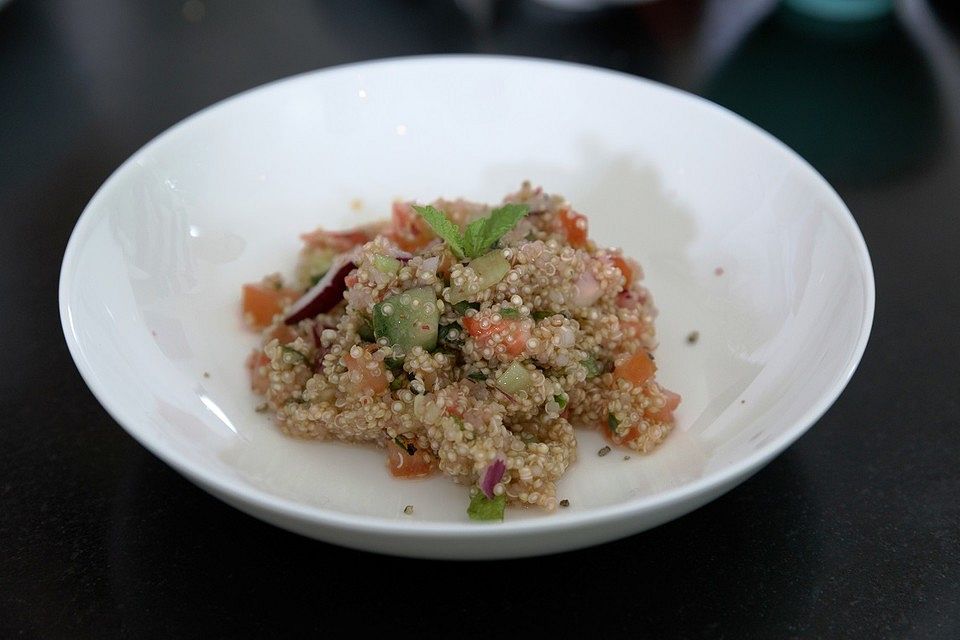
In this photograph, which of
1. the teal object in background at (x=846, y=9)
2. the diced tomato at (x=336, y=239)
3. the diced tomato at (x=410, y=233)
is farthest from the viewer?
the teal object in background at (x=846, y=9)

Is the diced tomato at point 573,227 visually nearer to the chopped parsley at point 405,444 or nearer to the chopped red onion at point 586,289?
the chopped red onion at point 586,289

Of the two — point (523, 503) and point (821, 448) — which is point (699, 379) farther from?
point (523, 503)

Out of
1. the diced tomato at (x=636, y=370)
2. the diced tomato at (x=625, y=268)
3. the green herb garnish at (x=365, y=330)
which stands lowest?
the diced tomato at (x=636, y=370)

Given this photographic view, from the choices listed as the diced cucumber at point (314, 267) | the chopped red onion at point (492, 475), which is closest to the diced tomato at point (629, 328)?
the chopped red onion at point (492, 475)

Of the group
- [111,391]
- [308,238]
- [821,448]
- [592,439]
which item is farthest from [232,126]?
[821,448]

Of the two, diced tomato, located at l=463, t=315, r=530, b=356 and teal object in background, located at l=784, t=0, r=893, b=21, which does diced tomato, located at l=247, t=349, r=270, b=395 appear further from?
teal object in background, located at l=784, t=0, r=893, b=21

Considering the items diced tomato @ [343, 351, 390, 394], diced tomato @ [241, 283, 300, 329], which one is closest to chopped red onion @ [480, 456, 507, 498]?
diced tomato @ [343, 351, 390, 394]
